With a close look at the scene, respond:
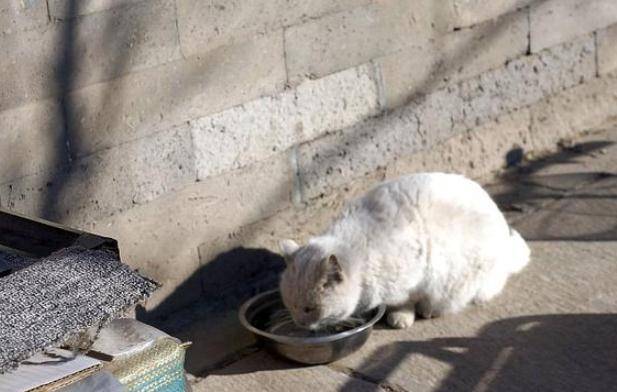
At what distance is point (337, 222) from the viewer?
5055 mm

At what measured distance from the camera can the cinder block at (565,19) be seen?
669 cm

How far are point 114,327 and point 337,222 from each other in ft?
6.44

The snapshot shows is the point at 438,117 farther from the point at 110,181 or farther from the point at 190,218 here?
the point at 110,181

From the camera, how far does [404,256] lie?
16.2ft

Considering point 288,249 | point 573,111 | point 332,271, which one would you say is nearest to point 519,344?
point 332,271

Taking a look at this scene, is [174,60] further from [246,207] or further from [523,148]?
[523,148]

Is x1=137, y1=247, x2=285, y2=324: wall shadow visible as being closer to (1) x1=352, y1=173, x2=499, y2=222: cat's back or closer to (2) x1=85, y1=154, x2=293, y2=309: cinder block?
(2) x1=85, y1=154, x2=293, y2=309: cinder block

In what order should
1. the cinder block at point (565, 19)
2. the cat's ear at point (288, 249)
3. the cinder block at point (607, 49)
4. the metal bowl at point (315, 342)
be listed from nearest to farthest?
the metal bowl at point (315, 342) < the cat's ear at point (288, 249) < the cinder block at point (565, 19) < the cinder block at point (607, 49)

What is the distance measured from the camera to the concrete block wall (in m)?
4.54

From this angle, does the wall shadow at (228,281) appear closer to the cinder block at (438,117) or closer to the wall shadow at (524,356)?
the cinder block at (438,117)

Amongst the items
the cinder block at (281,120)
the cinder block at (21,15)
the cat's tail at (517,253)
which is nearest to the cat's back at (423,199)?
the cat's tail at (517,253)

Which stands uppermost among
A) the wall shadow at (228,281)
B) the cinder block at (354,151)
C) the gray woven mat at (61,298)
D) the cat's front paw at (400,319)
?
the gray woven mat at (61,298)

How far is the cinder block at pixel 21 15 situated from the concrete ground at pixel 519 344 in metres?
1.64

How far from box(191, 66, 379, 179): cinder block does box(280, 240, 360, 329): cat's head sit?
0.66m
